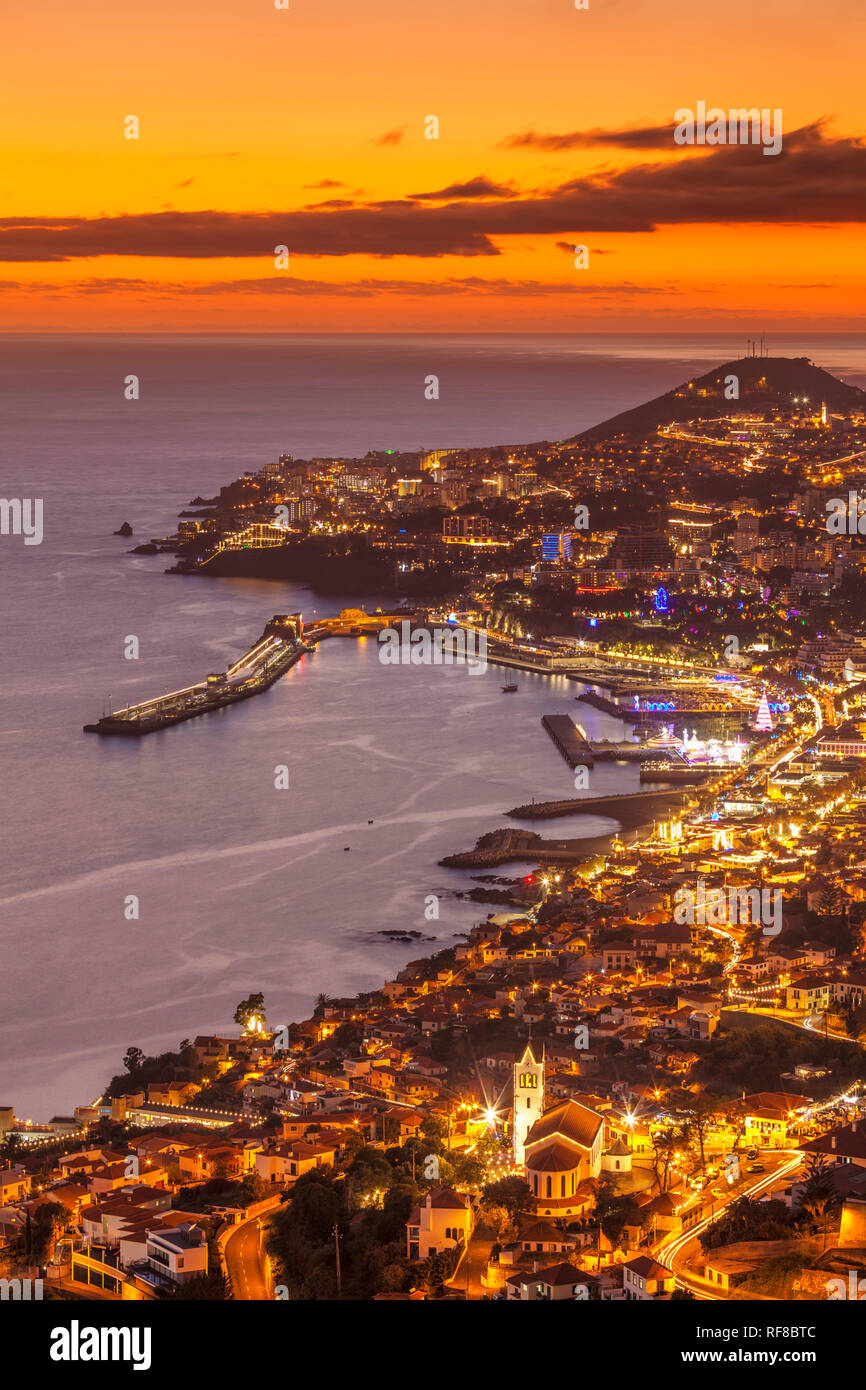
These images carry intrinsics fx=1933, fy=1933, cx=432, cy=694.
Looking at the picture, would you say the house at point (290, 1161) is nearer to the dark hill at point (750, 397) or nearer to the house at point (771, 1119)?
the house at point (771, 1119)

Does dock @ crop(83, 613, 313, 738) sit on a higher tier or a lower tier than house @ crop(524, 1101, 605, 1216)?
higher

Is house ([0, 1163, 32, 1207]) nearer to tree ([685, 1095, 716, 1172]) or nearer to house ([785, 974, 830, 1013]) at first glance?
tree ([685, 1095, 716, 1172])

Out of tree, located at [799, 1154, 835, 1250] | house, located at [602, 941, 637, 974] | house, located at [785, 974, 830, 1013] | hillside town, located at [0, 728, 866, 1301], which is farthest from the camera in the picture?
house, located at [602, 941, 637, 974]

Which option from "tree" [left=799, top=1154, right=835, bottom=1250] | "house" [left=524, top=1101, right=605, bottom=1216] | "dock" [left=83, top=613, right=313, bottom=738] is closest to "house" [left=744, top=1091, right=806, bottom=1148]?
"house" [left=524, top=1101, right=605, bottom=1216]

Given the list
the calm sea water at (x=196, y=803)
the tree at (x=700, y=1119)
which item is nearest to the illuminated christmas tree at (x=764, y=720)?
the calm sea water at (x=196, y=803)

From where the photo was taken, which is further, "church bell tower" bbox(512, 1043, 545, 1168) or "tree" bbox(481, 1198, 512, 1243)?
"church bell tower" bbox(512, 1043, 545, 1168)

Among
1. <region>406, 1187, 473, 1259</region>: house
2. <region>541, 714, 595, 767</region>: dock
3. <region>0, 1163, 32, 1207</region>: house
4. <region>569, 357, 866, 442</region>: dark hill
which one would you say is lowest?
<region>0, 1163, 32, 1207</region>: house

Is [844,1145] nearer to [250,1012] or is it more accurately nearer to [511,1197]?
[511,1197]
